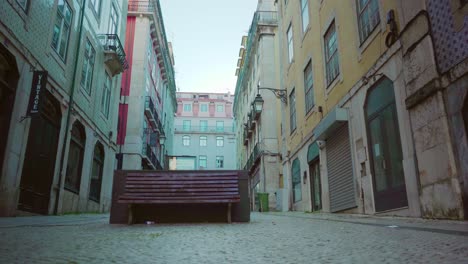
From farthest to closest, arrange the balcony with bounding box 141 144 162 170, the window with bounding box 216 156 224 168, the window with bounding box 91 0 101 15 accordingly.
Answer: the window with bounding box 216 156 224 168 → the balcony with bounding box 141 144 162 170 → the window with bounding box 91 0 101 15

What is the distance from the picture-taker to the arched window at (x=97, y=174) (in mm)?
17256

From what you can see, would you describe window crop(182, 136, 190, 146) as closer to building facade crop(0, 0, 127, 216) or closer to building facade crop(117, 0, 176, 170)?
building facade crop(117, 0, 176, 170)

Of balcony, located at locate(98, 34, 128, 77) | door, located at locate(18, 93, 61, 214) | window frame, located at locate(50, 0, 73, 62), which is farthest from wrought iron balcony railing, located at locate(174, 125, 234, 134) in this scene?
door, located at locate(18, 93, 61, 214)

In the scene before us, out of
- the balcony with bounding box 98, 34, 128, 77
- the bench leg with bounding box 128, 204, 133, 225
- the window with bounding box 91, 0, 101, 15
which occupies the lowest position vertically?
the bench leg with bounding box 128, 204, 133, 225

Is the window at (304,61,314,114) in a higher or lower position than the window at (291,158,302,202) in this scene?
higher

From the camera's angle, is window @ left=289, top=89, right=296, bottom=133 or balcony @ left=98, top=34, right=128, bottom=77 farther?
window @ left=289, top=89, right=296, bottom=133

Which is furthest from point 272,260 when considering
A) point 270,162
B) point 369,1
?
point 270,162

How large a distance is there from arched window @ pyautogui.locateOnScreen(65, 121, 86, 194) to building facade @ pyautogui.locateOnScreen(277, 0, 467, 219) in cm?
912

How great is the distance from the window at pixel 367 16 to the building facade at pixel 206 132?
46819 mm

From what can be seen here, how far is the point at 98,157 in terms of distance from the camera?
17828 mm

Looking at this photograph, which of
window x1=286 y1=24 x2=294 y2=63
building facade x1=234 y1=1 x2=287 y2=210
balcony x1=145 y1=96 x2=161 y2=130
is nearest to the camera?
window x1=286 y1=24 x2=294 y2=63

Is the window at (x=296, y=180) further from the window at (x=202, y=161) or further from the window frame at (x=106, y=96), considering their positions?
the window at (x=202, y=161)

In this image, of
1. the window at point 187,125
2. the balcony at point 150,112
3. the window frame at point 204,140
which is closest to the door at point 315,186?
the balcony at point 150,112

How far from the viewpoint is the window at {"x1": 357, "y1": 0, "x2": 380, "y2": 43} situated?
9.13 m
